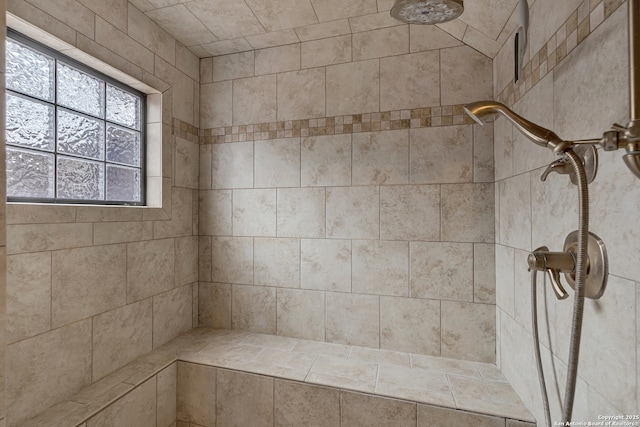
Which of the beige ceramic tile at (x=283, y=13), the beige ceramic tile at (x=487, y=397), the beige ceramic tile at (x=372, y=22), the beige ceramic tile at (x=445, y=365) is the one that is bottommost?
the beige ceramic tile at (x=487, y=397)

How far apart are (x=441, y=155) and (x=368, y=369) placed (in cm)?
131

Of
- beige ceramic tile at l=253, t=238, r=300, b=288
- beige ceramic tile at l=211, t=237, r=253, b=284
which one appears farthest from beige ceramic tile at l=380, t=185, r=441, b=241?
beige ceramic tile at l=211, t=237, r=253, b=284

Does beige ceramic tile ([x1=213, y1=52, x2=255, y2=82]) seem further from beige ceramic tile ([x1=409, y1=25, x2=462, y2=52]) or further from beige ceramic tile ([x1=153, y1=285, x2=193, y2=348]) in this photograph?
beige ceramic tile ([x1=153, y1=285, x2=193, y2=348])

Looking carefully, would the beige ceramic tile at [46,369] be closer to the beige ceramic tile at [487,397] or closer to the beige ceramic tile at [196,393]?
the beige ceramic tile at [196,393]

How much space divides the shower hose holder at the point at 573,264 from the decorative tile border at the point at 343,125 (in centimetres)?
105

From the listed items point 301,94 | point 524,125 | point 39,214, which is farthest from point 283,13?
point 39,214

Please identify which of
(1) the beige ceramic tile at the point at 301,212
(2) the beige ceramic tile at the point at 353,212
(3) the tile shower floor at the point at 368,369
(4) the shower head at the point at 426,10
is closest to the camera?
(4) the shower head at the point at 426,10

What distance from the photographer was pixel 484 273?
1.71 meters

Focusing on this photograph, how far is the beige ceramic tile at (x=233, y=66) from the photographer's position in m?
2.15

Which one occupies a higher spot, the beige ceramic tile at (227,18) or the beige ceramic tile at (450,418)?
the beige ceramic tile at (227,18)

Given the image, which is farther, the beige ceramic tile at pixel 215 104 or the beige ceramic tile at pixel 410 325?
the beige ceramic tile at pixel 215 104

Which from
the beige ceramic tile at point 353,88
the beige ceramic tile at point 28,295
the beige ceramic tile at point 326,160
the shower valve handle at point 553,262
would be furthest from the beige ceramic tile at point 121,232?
the shower valve handle at point 553,262

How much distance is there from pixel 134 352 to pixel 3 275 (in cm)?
126

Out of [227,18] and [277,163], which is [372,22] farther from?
[277,163]
